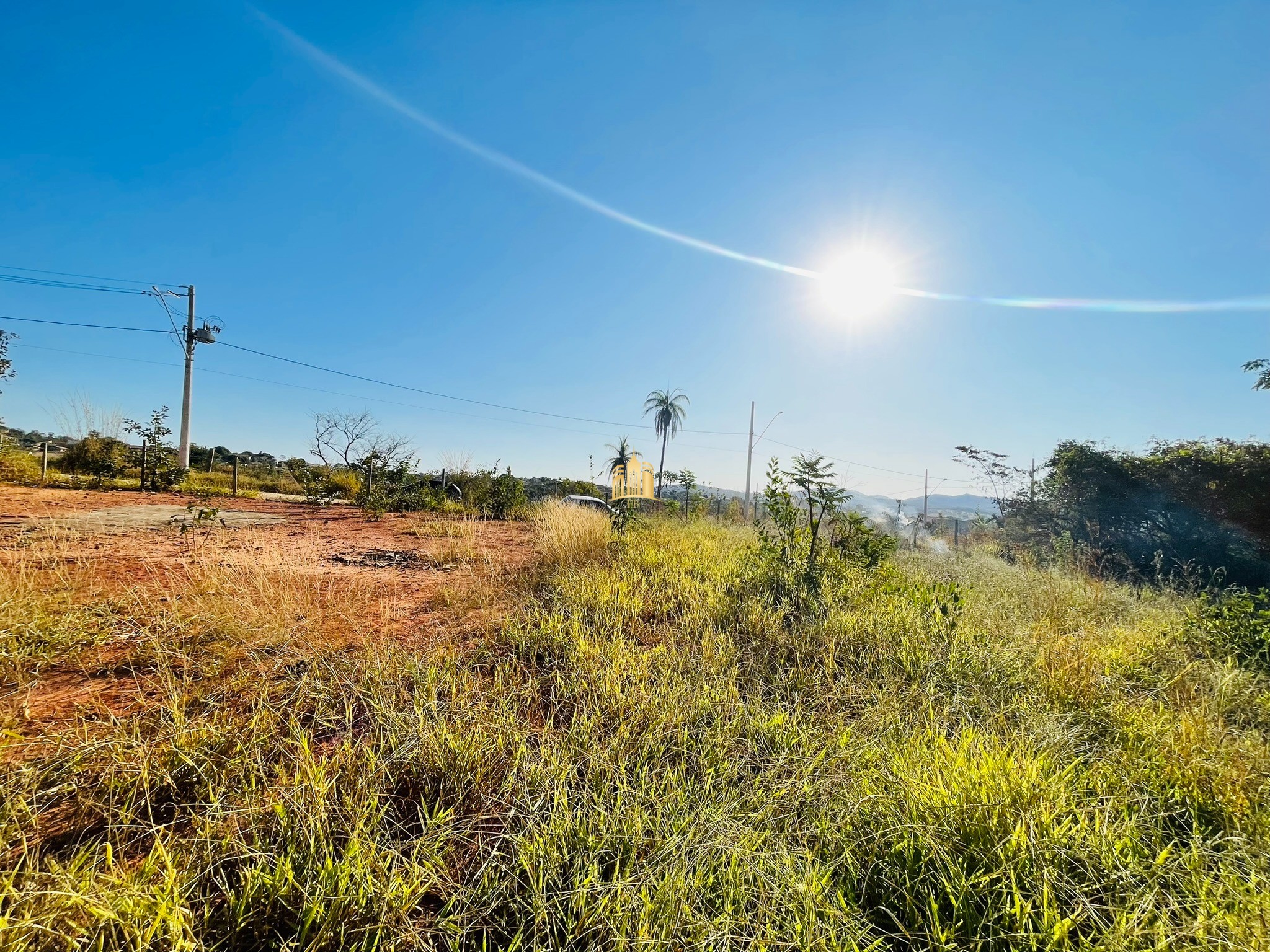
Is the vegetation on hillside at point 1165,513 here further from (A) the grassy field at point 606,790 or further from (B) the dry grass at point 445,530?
(B) the dry grass at point 445,530

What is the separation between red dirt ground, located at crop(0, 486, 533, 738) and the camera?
6.23ft

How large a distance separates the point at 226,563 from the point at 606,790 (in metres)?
3.64

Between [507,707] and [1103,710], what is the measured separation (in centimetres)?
292

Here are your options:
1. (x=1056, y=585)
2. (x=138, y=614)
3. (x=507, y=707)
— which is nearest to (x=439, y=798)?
(x=507, y=707)

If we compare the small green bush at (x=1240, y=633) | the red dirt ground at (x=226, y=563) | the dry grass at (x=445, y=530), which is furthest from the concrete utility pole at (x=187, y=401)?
the small green bush at (x=1240, y=633)

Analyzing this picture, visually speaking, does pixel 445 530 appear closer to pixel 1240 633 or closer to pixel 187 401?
pixel 1240 633

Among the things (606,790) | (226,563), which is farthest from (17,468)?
(606,790)

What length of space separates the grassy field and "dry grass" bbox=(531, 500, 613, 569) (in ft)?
6.92

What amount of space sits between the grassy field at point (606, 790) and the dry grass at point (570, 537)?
83.1 inches

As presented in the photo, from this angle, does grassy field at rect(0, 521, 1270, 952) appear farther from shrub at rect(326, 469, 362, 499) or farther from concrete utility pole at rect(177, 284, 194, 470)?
concrete utility pole at rect(177, 284, 194, 470)

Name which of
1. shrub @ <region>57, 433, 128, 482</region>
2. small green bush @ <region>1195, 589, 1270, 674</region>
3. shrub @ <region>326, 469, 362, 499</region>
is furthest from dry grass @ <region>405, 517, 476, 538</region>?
shrub @ <region>57, 433, 128, 482</region>

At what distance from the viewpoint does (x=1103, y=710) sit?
2.13 meters

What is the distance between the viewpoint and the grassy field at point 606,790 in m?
1.07

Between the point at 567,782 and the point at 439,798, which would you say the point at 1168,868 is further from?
the point at 439,798
